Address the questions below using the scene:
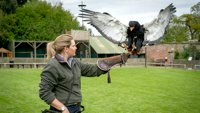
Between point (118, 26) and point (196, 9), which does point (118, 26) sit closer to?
point (118, 26)

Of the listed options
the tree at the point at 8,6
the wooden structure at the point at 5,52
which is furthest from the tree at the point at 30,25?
the wooden structure at the point at 5,52

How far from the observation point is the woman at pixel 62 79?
441cm

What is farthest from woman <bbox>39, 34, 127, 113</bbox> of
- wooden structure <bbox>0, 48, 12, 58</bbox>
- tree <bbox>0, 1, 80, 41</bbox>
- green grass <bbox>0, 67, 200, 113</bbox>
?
tree <bbox>0, 1, 80, 41</bbox>

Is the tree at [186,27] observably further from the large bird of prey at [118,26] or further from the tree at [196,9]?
the large bird of prey at [118,26]

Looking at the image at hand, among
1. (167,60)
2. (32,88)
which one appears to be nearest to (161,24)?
(32,88)

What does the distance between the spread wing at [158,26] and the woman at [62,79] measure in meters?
1.49

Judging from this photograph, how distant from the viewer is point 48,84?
4.39 metres

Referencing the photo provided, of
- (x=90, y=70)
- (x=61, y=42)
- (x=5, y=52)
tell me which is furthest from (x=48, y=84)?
(x=5, y=52)

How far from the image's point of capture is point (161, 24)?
249 inches

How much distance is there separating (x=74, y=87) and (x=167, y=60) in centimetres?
3669

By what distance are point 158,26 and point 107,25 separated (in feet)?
2.78

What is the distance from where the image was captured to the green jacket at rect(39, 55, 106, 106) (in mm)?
4395

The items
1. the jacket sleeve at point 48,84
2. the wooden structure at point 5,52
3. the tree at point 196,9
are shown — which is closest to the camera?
the jacket sleeve at point 48,84

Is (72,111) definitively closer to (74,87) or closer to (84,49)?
(74,87)
